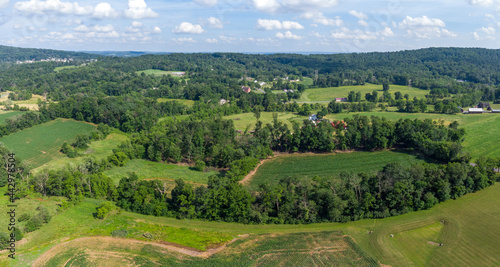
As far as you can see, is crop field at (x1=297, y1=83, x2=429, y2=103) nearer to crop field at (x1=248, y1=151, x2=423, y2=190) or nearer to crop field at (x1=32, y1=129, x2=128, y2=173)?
crop field at (x1=248, y1=151, x2=423, y2=190)

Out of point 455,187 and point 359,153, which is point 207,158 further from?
Result: point 455,187

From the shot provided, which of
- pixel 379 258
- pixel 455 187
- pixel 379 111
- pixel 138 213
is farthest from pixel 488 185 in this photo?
pixel 379 111

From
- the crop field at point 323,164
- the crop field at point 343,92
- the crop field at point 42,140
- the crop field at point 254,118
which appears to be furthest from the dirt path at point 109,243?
the crop field at point 343,92

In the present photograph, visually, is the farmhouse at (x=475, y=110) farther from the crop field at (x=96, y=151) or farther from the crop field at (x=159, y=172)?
the crop field at (x=96, y=151)

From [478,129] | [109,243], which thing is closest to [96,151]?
[109,243]

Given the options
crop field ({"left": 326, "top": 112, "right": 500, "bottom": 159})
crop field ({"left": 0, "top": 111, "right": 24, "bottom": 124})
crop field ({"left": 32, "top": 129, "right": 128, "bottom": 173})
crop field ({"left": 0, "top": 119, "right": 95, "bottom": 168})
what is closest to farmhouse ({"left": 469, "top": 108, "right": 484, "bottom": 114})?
crop field ({"left": 326, "top": 112, "right": 500, "bottom": 159})
